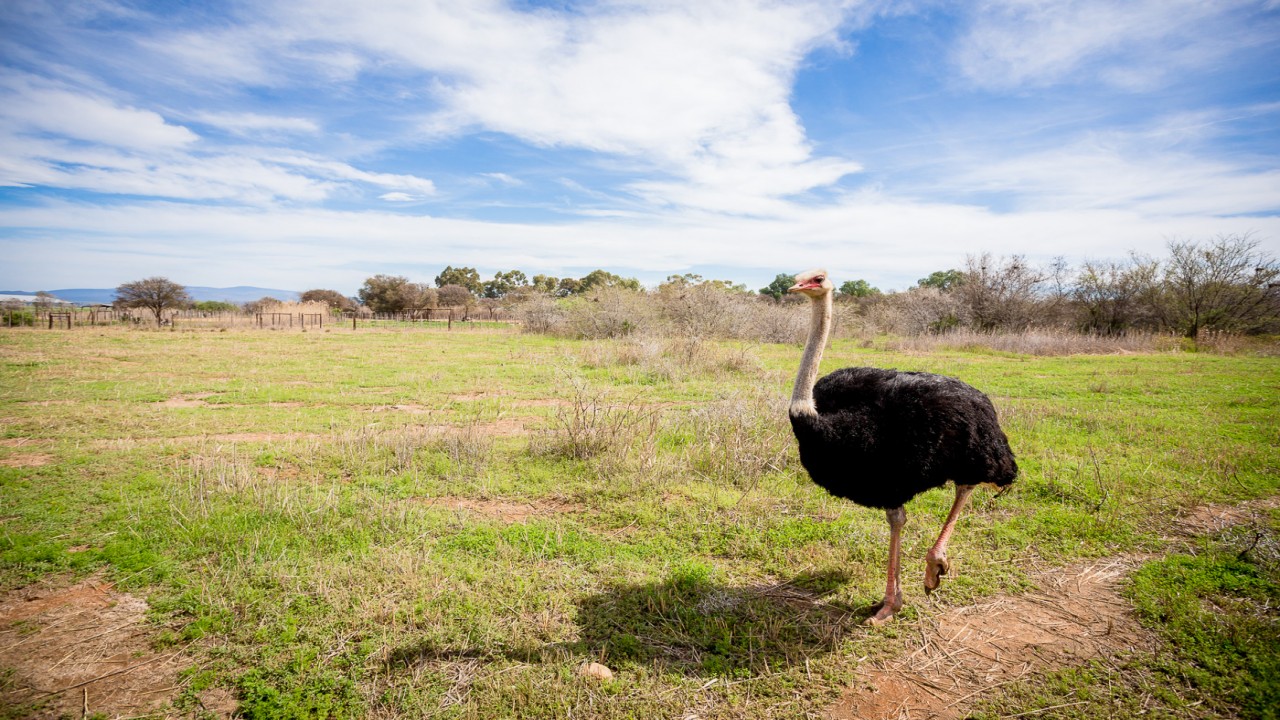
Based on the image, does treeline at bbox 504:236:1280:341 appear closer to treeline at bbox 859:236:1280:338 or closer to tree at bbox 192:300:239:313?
treeline at bbox 859:236:1280:338

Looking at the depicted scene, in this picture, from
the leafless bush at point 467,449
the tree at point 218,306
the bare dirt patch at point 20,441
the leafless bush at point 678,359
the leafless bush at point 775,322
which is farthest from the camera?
the tree at point 218,306

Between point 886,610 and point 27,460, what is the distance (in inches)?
366

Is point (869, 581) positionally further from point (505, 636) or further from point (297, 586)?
point (297, 586)

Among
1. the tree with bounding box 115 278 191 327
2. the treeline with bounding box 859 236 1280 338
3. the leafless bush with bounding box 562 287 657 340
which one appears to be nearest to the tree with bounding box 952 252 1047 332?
the treeline with bounding box 859 236 1280 338

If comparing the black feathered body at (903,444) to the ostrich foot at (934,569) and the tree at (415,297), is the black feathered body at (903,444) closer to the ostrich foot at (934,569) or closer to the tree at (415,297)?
the ostrich foot at (934,569)

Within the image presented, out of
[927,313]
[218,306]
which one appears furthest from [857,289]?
[218,306]

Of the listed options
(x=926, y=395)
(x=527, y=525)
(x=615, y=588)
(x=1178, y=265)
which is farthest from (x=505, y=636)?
(x=1178, y=265)

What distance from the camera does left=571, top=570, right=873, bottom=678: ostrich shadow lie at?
321 centimetres

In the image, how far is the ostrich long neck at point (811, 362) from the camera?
3.56 meters

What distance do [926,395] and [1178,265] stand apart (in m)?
33.1

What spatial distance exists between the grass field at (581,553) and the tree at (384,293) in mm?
54023

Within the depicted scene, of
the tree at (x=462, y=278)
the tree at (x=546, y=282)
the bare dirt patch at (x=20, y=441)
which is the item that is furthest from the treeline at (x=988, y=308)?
the tree at (x=462, y=278)

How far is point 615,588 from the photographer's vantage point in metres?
3.91

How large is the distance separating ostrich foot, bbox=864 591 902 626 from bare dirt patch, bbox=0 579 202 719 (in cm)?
410
